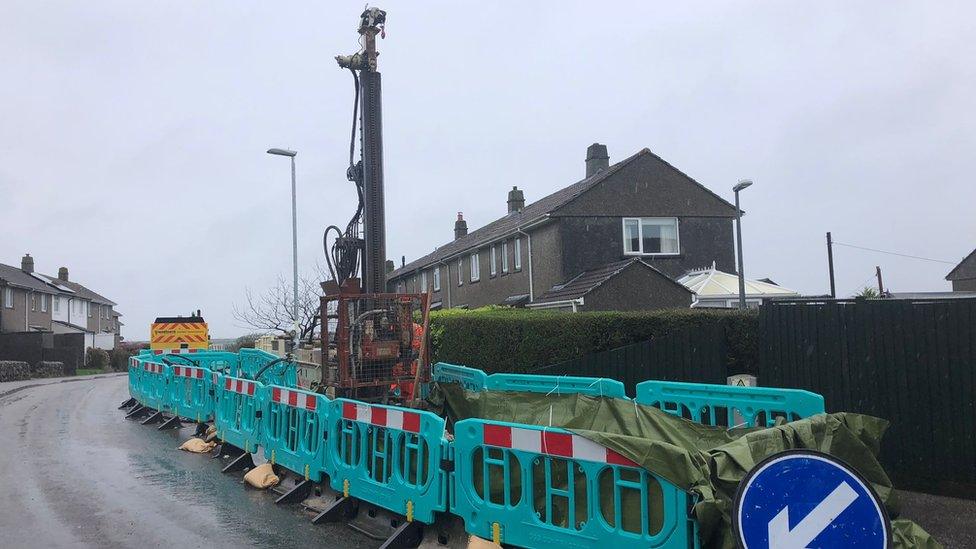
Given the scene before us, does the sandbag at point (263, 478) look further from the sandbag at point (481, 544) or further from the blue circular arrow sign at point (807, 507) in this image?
the blue circular arrow sign at point (807, 507)

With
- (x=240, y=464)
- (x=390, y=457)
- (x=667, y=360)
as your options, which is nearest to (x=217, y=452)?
(x=240, y=464)

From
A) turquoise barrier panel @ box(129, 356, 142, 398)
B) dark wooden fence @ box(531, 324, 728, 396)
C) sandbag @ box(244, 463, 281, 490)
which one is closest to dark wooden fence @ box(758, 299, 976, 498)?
dark wooden fence @ box(531, 324, 728, 396)

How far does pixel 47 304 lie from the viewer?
51281 mm

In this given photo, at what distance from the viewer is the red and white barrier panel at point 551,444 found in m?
4.54

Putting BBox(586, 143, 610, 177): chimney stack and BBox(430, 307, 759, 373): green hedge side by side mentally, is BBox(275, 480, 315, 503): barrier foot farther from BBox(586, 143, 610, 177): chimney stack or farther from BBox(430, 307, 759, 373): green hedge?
BBox(586, 143, 610, 177): chimney stack

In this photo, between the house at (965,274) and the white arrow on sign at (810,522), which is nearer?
the white arrow on sign at (810,522)

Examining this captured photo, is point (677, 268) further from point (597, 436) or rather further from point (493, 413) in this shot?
point (597, 436)

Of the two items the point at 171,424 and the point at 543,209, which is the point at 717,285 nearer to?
the point at 543,209

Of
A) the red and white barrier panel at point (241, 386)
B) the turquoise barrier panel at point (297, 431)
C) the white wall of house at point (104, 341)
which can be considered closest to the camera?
the turquoise barrier panel at point (297, 431)

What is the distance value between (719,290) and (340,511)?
1963 cm

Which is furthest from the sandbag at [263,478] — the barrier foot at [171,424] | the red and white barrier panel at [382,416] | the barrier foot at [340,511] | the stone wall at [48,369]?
the stone wall at [48,369]

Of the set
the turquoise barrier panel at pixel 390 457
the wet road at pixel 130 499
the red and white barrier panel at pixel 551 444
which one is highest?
the red and white barrier panel at pixel 551 444

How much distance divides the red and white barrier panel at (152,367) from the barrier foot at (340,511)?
9368mm

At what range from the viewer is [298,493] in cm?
769
